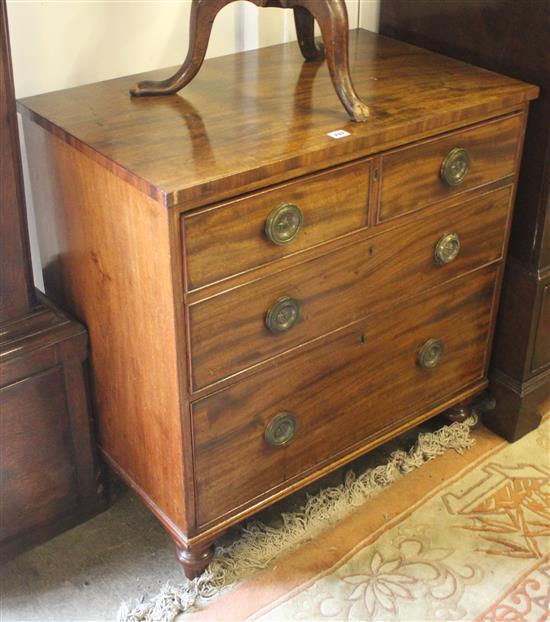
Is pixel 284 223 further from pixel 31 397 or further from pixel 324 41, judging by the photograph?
pixel 31 397

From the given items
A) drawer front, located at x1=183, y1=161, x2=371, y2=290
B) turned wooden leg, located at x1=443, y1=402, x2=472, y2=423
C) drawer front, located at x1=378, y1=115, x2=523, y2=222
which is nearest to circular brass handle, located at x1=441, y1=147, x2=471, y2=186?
drawer front, located at x1=378, y1=115, x2=523, y2=222

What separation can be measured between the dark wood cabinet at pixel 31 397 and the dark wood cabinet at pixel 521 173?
774 millimetres

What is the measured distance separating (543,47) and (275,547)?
0.93 m

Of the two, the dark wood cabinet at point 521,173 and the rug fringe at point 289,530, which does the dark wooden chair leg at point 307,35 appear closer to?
the dark wood cabinet at point 521,173

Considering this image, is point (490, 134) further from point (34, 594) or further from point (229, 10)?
point (34, 594)

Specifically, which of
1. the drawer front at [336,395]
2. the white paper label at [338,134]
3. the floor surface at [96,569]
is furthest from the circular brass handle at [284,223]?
the floor surface at [96,569]

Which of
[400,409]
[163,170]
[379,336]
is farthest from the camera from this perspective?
[400,409]

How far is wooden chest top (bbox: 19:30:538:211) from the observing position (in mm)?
1170

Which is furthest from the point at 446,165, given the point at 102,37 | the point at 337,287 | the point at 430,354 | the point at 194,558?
the point at 194,558

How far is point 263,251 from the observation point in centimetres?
124

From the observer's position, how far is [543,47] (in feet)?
4.77

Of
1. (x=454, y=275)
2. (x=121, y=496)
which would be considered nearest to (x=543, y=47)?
(x=454, y=275)

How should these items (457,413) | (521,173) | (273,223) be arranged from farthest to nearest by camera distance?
1. (457,413)
2. (521,173)
3. (273,223)

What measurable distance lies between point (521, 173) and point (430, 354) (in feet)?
1.16
